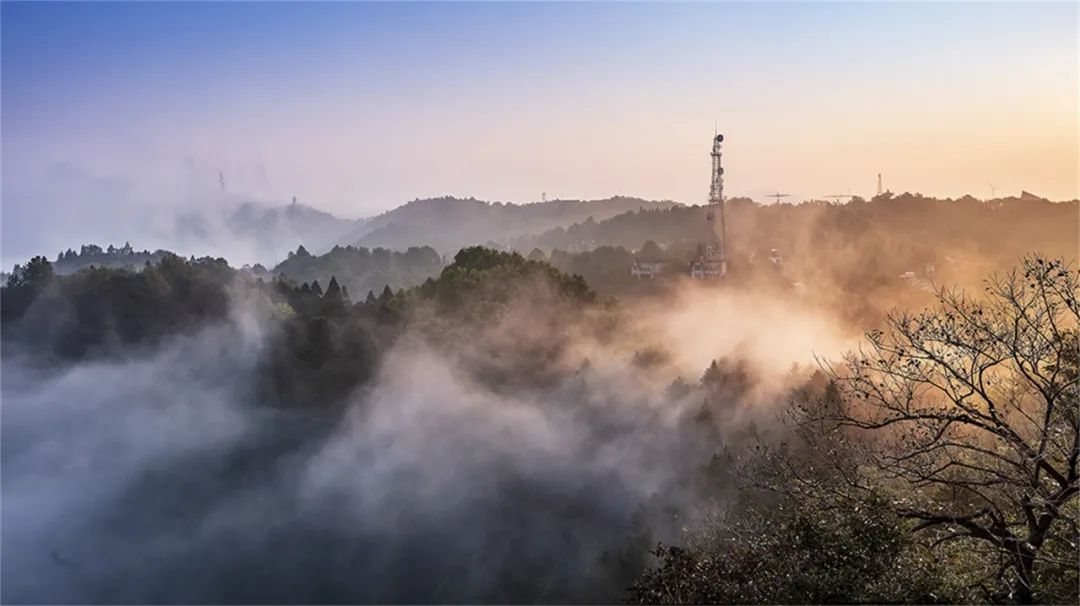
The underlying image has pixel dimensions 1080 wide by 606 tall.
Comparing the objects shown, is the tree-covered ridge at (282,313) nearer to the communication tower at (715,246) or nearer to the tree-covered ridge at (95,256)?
the communication tower at (715,246)

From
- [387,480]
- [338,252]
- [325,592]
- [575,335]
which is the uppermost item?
[338,252]

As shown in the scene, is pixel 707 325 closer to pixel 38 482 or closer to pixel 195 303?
pixel 195 303

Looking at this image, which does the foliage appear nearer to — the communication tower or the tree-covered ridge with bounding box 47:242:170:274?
the communication tower

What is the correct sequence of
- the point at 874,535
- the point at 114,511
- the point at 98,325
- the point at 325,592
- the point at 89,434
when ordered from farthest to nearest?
1. the point at 98,325
2. the point at 89,434
3. the point at 114,511
4. the point at 325,592
5. the point at 874,535

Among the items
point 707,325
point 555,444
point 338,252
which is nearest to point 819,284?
point 707,325

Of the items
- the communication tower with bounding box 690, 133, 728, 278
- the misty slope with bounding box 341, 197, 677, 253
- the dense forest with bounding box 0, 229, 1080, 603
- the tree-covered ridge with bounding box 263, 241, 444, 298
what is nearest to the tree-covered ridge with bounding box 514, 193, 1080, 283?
the communication tower with bounding box 690, 133, 728, 278

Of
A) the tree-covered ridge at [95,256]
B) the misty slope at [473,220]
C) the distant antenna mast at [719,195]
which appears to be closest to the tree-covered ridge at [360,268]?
the tree-covered ridge at [95,256]
